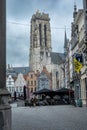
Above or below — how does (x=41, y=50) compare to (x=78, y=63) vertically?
above

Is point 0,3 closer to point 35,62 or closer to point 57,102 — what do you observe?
point 57,102

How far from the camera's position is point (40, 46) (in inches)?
5910

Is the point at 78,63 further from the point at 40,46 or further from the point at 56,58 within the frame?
the point at 56,58

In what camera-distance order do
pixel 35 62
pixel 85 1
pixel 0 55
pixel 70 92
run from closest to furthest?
pixel 0 55, pixel 85 1, pixel 70 92, pixel 35 62

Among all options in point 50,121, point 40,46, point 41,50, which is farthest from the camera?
point 40,46

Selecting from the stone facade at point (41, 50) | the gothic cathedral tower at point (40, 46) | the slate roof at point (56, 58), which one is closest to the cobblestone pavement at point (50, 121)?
the stone facade at point (41, 50)

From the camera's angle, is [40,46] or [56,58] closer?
[40,46]

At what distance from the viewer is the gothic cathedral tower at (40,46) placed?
149625 millimetres

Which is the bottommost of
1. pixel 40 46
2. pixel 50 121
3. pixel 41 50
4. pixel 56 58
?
pixel 50 121

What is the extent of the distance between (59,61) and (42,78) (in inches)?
670

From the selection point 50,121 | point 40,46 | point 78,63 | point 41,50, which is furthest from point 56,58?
point 50,121

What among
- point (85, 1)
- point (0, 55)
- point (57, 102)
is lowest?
point (57, 102)

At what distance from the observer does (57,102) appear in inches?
2260

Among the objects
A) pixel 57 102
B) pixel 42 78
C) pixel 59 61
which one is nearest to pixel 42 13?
pixel 59 61
